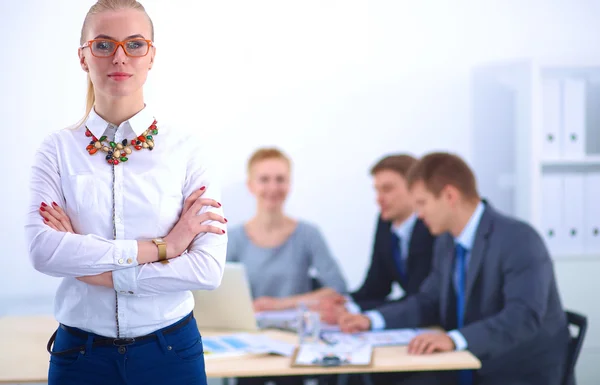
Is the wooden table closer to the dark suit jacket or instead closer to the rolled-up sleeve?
the rolled-up sleeve

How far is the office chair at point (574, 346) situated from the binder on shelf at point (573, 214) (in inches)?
47.2

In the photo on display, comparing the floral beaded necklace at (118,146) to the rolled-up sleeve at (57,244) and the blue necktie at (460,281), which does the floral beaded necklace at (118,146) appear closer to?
the rolled-up sleeve at (57,244)

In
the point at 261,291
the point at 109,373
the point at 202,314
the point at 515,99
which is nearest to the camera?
the point at 109,373

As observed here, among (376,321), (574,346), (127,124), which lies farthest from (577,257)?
(127,124)

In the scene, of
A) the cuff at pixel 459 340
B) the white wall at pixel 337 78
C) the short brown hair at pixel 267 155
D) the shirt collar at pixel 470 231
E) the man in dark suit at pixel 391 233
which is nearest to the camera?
the cuff at pixel 459 340

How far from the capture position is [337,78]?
462 centimetres

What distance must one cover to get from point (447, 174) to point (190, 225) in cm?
159

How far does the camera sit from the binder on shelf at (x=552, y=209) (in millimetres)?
3873

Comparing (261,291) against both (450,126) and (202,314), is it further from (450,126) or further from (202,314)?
(450,126)

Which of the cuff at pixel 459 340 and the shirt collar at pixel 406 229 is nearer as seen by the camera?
the cuff at pixel 459 340

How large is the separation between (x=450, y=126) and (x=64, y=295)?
351cm

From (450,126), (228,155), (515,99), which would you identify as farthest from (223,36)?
(515,99)

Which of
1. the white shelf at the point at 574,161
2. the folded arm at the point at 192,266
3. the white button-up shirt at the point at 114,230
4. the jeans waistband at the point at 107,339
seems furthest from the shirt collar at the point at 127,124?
the white shelf at the point at 574,161

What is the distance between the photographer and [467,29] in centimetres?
467
